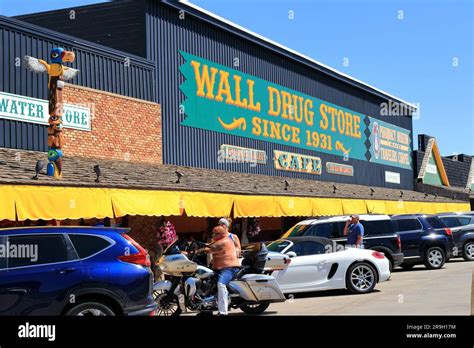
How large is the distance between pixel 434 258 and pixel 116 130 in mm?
11295

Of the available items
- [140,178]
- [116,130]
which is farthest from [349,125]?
[140,178]

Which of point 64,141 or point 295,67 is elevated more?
point 295,67

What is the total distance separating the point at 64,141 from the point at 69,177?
10.4 feet

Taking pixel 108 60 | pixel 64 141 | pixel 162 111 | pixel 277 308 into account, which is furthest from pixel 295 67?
pixel 277 308

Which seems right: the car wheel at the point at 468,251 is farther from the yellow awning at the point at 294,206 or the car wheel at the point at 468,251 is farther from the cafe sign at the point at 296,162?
the cafe sign at the point at 296,162

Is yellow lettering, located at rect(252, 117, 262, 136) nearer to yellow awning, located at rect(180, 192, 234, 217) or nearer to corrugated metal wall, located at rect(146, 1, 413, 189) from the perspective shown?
corrugated metal wall, located at rect(146, 1, 413, 189)

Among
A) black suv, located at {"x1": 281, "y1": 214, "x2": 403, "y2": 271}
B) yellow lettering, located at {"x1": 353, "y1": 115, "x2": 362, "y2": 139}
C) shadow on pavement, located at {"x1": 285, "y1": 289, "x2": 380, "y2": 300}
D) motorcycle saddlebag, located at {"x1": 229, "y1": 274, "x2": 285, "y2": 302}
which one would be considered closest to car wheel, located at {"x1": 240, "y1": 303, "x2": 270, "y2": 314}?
motorcycle saddlebag, located at {"x1": 229, "y1": 274, "x2": 285, "y2": 302}

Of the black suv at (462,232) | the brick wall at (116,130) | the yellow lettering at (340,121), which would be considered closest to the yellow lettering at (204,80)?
the brick wall at (116,130)

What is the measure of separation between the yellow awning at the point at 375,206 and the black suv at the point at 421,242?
27.9ft

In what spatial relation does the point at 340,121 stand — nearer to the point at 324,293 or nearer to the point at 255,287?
the point at 324,293

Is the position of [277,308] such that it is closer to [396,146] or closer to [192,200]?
[192,200]

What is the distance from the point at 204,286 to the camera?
12562 millimetres

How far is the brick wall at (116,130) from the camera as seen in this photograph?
65.5ft

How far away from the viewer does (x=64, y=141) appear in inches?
762
